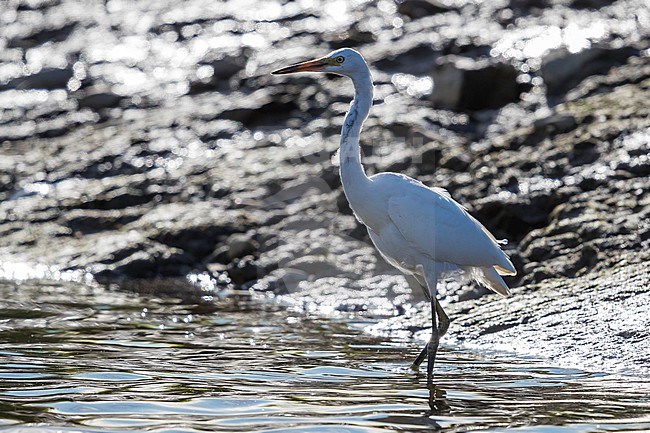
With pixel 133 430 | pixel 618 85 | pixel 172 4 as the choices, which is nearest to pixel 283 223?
pixel 618 85

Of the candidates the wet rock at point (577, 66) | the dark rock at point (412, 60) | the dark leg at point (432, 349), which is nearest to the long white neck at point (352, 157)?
the dark leg at point (432, 349)

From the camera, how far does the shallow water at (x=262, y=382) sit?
5.11m

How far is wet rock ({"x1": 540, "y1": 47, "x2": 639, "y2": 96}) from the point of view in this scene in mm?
12453

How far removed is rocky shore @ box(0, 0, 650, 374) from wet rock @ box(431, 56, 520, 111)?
0.07 feet

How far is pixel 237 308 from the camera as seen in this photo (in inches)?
359

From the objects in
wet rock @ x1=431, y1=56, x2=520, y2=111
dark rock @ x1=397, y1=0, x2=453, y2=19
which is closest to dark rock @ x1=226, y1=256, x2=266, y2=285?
wet rock @ x1=431, y1=56, x2=520, y2=111

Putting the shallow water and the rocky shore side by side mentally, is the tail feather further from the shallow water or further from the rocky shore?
the shallow water

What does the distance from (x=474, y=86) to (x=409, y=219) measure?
5.81 m

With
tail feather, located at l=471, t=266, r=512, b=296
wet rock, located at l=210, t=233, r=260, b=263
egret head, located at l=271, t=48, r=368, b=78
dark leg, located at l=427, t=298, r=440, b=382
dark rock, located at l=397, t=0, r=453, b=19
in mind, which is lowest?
wet rock, located at l=210, t=233, r=260, b=263

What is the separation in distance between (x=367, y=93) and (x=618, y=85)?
5.27 metres

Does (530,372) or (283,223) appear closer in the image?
(530,372)

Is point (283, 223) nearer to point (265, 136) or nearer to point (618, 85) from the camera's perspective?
point (265, 136)

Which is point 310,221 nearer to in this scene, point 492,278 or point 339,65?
point 339,65

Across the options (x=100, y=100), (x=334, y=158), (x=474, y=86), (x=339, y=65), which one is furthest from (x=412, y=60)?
(x=339, y=65)
